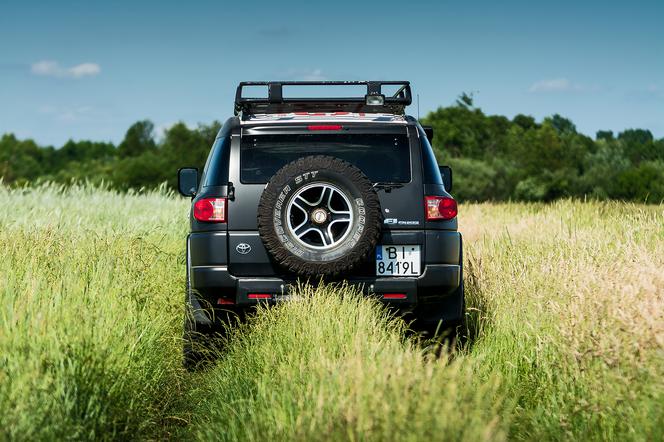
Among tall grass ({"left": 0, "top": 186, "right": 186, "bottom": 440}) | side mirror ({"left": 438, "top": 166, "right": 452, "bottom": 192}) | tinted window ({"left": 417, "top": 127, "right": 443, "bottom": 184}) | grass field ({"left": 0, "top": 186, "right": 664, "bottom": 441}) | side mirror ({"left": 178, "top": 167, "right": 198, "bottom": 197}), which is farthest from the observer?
side mirror ({"left": 438, "top": 166, "right": 452, "bottom": 192})

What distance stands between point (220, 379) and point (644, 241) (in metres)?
5.38

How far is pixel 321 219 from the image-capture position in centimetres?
595

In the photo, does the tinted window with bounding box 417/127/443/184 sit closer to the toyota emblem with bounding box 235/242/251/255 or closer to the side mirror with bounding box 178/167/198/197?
the toyota emblem with bounding box 235/242/251/255

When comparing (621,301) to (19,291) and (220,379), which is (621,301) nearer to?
(220,379)

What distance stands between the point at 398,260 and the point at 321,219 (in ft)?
2.19

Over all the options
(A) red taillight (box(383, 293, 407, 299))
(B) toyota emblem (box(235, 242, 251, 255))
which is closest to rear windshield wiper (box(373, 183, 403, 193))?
(A) red taillight (box(383, 293, 407, 299))

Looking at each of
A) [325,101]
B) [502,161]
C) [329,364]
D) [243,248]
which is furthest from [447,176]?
[502,161]

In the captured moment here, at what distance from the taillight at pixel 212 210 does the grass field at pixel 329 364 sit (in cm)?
72

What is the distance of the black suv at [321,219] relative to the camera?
591 cm

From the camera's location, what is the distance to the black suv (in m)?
5.91

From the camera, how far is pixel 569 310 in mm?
5422

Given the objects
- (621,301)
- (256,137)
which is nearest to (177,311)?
(256,137)

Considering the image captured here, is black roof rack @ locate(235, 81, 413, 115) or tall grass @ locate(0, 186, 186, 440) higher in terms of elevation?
black roof rack @ locate(235, 81, 413, 115)

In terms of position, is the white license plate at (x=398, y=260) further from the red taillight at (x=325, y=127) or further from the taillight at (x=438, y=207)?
the red taillight at (x=325, y=127)
